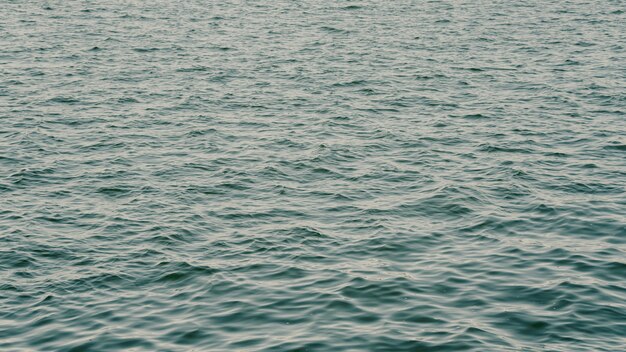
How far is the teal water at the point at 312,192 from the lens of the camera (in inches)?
1104

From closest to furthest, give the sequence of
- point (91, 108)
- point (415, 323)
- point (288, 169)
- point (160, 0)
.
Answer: point (415, 323) → point (288, 169) → point (91, 108) → point (160, 0)

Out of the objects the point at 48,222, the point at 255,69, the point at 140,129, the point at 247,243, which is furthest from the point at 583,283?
the point at 255,69

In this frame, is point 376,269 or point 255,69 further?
point 255,69

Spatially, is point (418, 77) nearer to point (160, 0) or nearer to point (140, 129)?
point (140, 129)

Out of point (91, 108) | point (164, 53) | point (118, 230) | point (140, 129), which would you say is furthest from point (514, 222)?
point (164, 53)

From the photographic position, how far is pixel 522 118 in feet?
163

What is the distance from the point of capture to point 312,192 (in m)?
39.6

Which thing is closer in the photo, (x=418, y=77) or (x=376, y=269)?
(x=376, y=269)

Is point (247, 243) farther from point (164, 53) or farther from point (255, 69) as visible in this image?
point (164, 53)

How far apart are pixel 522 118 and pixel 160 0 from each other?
168ft

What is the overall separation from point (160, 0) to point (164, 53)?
89.0 ft

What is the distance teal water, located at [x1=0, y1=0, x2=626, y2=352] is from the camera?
28.0 meters

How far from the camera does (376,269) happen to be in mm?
31594

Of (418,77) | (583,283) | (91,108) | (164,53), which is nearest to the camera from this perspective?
(583,283)
